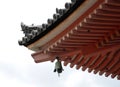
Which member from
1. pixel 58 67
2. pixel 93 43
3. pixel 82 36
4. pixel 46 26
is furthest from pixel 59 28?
pixel 58 67

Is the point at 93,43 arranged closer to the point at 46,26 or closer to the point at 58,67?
the point at 58,67

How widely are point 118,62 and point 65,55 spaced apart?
128 centimetres

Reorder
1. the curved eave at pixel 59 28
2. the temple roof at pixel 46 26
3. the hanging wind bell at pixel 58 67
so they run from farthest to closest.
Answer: the hanging wind bell at pixel 58 67
the temple roof at pixel 46 26
the curved eave at pixel 59 28

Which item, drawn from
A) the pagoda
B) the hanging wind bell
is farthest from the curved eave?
the hanging wind bell

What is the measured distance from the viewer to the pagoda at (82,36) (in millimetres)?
Answer: 6555

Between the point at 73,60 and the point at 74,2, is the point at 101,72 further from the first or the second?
the point at 74,2

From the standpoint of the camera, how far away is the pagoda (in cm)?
655

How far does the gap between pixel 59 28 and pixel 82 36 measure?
44 cm

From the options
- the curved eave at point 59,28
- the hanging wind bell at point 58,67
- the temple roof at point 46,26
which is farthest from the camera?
the hanging wind bell at point 58,67

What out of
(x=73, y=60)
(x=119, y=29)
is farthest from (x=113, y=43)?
(x=73, y=60)

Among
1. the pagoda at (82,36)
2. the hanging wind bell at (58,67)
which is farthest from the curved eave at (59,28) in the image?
the hanging wind bell at (58,67)

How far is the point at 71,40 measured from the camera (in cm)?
732

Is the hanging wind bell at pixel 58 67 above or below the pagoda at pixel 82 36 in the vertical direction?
below

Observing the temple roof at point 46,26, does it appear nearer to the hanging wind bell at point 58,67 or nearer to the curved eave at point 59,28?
the curved eave at point 59,28
